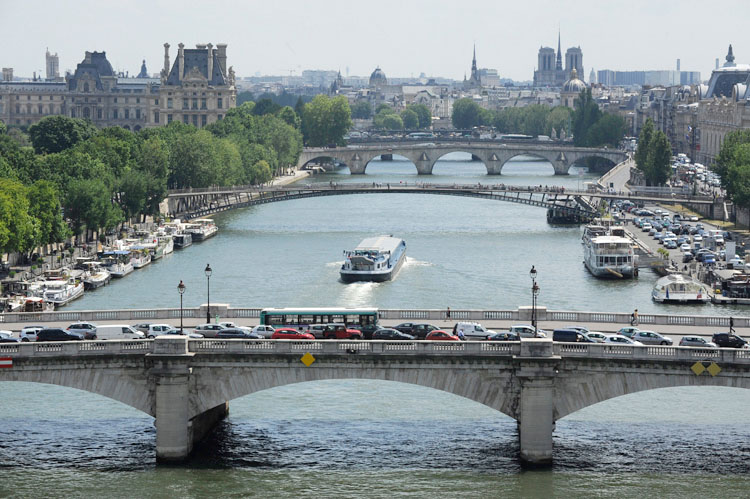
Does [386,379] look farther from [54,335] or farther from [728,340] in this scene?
[728,340]

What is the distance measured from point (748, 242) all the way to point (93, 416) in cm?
6826

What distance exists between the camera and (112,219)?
112 meters

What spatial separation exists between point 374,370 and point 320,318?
8514 millimetres

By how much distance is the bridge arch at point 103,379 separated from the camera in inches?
1962

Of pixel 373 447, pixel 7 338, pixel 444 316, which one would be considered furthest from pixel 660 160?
pixel 7 338

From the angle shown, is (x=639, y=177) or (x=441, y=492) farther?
(x=639, y=177)

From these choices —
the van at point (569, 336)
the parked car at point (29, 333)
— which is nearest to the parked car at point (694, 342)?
the van at point (569, 336)

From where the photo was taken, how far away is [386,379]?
49.6 m

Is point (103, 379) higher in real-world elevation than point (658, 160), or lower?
lower

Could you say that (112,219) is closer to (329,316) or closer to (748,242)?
(748,242)

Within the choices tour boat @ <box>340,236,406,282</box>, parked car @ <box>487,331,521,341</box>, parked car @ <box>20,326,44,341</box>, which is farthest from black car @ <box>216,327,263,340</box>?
tour boat @ <box>340,236,406,282</box>

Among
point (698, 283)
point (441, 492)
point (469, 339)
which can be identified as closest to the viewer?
point (441, 492)

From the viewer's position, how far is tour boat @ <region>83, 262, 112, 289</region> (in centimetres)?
9281

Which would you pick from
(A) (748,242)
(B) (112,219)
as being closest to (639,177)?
(A) (748,242)
